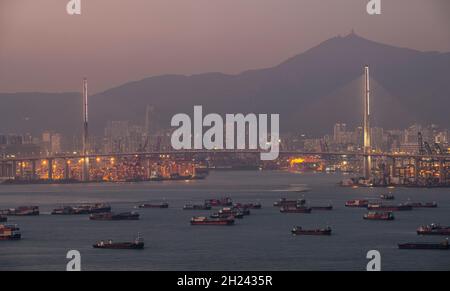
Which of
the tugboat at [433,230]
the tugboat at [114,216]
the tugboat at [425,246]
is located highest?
the tugboat at [114,216]

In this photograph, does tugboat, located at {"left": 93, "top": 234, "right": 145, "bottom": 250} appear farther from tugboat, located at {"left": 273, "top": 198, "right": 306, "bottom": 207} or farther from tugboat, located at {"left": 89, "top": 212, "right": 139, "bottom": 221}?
tugboat, located at {"left": 273, "top": 198, "right": 306, "bottom": 207}

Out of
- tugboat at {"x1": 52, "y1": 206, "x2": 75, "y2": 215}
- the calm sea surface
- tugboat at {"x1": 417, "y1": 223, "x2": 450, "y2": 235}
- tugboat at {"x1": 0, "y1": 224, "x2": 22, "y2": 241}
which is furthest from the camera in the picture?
tugboat at {"x1": 52, "y1": 206, "x2": 75, "y2": 215}

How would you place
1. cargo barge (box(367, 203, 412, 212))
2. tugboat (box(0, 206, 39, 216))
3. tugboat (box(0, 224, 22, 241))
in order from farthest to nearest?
1. cargo barge (box(367, 203, 412, 212))
2. tugboat (box(0, 206, 39, 216))
3. tugboat (box(0, 224, 22, 241))

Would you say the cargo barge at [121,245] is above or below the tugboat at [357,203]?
below

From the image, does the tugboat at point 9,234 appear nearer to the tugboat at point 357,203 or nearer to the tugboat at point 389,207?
the tugboat at point 389,207

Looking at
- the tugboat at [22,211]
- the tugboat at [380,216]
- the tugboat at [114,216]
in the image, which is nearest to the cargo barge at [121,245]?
the tugboat at [114,216]

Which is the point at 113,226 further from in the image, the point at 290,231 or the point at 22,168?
the point at 22,168

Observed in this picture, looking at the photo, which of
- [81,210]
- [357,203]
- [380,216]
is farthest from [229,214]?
[357,203]

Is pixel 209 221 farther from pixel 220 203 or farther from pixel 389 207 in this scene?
pixel 220 203

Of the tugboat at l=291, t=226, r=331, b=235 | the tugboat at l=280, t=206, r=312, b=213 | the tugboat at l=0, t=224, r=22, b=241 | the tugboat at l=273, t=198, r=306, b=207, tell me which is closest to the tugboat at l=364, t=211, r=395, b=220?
the tugboat at l=280, t=206, r=312, b=213
